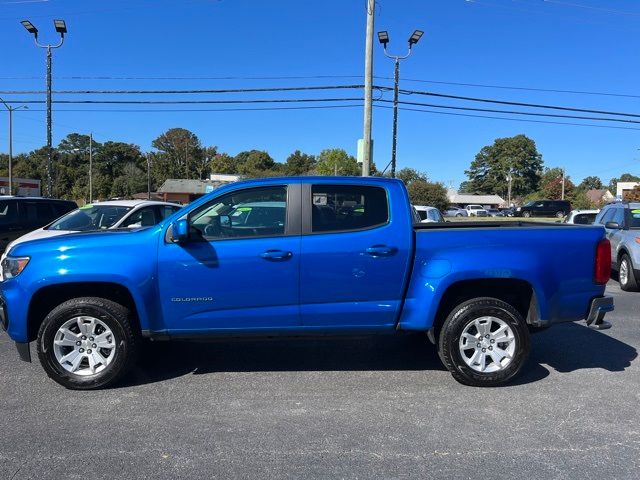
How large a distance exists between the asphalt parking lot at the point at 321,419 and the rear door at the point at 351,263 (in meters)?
0.70

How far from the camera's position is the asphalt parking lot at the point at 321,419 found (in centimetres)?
327

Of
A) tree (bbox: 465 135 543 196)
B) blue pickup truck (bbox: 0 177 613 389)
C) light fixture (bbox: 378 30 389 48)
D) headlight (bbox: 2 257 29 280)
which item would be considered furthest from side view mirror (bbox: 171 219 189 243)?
tree (bbox: 465 135 543 196)

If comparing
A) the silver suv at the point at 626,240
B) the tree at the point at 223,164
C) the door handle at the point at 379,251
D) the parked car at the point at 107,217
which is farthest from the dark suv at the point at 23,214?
the tree at the point at 223,164

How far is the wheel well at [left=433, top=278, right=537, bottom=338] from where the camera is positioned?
15.4 ft

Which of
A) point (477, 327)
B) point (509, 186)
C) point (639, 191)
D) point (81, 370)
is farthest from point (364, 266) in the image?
point (509, 186)

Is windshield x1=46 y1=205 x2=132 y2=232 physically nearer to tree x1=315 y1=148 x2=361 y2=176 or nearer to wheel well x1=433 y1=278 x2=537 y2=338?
wheel well x1=433 y1=278 x2=537 y2=338

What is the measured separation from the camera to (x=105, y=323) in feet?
14.6

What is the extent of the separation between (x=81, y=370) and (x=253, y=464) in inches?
83.2

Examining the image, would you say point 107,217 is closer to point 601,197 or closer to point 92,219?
point 92,219

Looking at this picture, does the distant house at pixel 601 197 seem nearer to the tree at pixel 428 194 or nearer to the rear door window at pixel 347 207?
the tree at pixel 428 194

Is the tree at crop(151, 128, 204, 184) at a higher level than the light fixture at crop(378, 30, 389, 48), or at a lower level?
higher

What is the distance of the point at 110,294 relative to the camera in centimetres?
461

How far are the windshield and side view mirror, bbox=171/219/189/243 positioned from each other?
5731 millimetres

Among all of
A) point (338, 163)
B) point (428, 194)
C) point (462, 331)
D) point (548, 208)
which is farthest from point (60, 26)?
point (338, 163)
